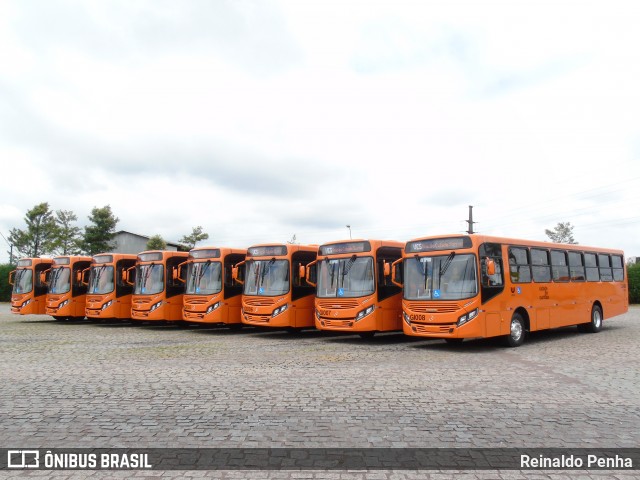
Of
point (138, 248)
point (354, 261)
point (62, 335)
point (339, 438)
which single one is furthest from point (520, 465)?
point (138, 248)

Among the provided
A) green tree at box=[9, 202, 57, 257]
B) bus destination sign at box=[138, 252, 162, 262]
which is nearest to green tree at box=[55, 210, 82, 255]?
green tree at box=[9, 202, 57, 257]

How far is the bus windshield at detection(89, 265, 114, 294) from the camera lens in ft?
80.9

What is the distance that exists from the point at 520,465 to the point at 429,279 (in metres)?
9.83

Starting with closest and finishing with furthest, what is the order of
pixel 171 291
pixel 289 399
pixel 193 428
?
1. pixel 193 428
2. pixel 289 399
3. pixel 171 291

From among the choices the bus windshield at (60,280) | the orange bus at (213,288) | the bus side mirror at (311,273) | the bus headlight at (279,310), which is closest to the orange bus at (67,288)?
the bus windshield at (60,280)

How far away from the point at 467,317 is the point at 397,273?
315 cm

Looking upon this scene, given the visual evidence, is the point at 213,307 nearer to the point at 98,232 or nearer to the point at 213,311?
the point at 213,311

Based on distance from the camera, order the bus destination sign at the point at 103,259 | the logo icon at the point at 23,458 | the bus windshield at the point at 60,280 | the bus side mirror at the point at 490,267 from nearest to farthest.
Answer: the logo icon at the point at 23,458 → the bus side mirror at the point at 490,267 → the bus destination sign at the point at 103,259 → the bus windshield at the point at 60,280

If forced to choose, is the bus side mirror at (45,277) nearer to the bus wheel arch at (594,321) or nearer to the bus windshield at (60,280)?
the bus windshield at (60,280)

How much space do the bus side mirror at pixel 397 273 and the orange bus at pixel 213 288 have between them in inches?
259

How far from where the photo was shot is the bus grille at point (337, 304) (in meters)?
16.5

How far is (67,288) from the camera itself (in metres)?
25.8

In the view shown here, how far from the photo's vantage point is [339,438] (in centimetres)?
630

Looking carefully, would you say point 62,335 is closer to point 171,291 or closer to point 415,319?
point 171,291
